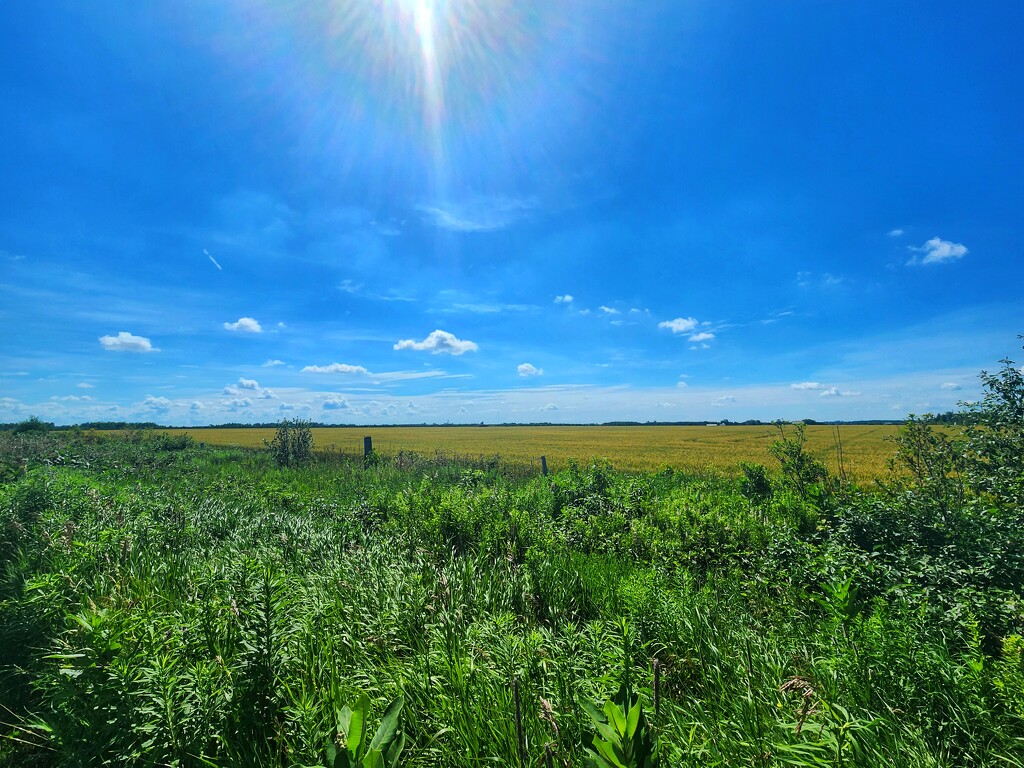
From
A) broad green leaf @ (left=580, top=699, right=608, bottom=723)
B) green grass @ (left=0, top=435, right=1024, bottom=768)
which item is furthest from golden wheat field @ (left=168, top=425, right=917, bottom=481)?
broad green leaf @ (left=580, top=699, right=608, bottom=723)

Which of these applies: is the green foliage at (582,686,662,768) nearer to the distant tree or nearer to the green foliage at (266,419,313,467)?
the green foliage at (266,419,313,467)

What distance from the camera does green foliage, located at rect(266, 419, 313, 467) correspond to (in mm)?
19125

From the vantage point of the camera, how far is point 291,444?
1969cm

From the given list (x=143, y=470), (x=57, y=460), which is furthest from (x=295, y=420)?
(x=57, y=460)

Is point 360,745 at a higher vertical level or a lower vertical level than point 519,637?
higher

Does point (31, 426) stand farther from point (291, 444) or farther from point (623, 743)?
point (623, 743)

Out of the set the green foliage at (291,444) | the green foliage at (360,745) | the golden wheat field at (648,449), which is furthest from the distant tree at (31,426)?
the green foliage at (360,745)

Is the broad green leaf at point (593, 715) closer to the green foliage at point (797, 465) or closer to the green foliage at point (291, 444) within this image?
the green foliage at point (797, 465)

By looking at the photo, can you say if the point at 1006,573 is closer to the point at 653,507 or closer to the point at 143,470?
the point at 653,507

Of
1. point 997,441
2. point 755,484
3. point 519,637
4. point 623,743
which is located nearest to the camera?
point 623,743

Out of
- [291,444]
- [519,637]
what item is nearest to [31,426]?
[291,444]

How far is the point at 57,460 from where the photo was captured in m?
15.5

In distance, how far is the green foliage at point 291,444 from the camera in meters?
19.1

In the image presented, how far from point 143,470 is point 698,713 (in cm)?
1794
